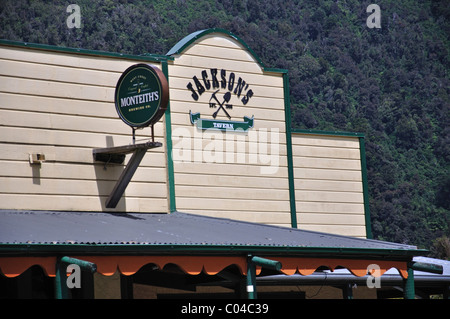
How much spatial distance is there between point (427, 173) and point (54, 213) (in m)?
69.8

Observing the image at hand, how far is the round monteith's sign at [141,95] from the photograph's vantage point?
46.6 ft

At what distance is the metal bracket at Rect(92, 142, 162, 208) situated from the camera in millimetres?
14656

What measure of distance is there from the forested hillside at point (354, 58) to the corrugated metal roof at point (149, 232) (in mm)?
49776

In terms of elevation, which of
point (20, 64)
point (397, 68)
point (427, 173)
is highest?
point (397, 68)

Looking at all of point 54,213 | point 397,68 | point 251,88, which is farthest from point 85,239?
point 397,68

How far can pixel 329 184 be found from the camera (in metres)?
20.2

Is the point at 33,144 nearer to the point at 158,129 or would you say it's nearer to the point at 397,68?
the point at 158,129

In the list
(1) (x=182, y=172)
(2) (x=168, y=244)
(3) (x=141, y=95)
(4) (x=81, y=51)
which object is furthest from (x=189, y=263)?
(4) (x=81, y=51)

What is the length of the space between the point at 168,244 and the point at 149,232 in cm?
111

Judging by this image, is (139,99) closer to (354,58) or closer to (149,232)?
(149,232)

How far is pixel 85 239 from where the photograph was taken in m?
11.5

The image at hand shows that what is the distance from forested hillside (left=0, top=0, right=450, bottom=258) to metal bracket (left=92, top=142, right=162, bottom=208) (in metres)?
48.7

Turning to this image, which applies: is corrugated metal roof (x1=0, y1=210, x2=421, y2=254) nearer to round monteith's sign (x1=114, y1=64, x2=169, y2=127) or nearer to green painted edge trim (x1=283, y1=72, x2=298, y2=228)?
round monteith's sign (x1=114, y1=64, x2=169, y2=127)

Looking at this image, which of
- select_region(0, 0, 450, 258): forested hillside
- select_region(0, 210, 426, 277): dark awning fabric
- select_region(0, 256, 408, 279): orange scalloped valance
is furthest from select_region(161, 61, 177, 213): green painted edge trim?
select_region(0, 0, 450, 258): forested hillside
